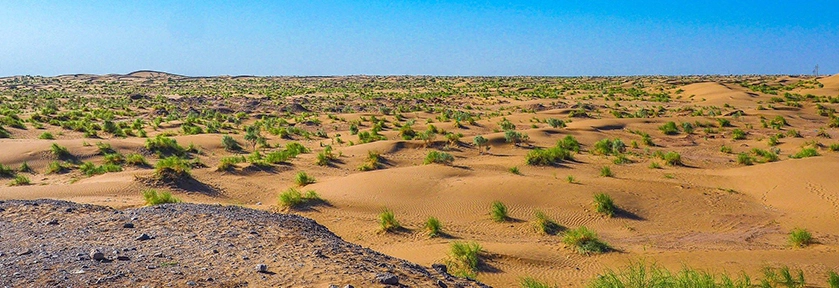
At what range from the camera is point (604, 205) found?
48.4 ft

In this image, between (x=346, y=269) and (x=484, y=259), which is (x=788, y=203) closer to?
(x=484, y=259)

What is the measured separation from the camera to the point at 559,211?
14805mm

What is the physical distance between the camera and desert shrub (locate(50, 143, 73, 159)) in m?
21.6

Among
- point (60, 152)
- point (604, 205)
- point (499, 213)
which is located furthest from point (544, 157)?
point (60, 152)

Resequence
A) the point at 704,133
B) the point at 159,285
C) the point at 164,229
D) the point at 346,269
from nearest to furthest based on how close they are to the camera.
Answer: the point at 159,285 → the point at 346,269 → the point at 164,229 → the point at 704,133

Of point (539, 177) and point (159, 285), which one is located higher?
point (159, 285)

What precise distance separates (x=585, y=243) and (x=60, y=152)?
1860cm

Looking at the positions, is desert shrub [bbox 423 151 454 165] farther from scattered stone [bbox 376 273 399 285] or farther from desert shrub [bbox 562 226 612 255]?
scattered stone [bbox 376 273 399 285]

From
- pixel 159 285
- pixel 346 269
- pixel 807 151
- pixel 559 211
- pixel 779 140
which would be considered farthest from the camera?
Answer: pixel 779 140

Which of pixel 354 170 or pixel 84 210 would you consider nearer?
pixel 84 210

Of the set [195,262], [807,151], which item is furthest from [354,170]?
[807,151]

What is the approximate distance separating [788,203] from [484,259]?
9624 millimetres

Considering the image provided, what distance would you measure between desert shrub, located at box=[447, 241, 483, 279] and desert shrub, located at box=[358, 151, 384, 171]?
10537 millimetres

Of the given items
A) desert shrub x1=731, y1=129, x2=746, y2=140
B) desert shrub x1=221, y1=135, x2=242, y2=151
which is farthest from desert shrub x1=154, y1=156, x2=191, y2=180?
desert shrub x1=731, y1=129, x2=746, y2=140
